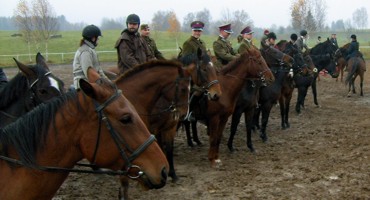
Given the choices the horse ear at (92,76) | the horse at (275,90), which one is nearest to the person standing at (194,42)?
the horse at (275,90)

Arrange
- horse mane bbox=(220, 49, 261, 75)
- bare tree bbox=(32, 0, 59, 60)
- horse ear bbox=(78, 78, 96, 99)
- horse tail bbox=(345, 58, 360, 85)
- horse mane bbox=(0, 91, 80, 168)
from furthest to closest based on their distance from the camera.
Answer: bare tree bbox=(32, 0, 59, 60) → horse tail bbox=(345, 58, 360, 85) → horse mane bbox=(220, 49, 261, 75) → horse mane bbox=(0, 91, 80, 168) → horse ear bbox=(78, 78, 96, 99)

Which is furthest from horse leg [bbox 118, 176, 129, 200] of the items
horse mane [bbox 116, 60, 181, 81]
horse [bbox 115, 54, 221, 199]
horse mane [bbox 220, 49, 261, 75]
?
horse mane [bbox 220, 49, 261, 75]

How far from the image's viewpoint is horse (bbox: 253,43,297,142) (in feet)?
31.6

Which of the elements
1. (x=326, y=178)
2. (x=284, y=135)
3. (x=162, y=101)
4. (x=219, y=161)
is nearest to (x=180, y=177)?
(x=219, y=161)

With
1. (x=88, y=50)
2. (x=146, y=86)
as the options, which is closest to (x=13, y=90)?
(x=88, y=50)

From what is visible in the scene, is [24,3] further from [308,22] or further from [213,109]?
[213,109]

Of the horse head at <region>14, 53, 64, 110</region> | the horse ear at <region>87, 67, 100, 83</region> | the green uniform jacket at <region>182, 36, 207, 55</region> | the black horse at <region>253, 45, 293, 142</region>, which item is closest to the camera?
the horse ear at <region>87, 67, 100, 83</region>

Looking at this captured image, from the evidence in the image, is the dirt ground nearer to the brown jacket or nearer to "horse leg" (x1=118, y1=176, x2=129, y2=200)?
"horse leg" (x1=118, y1=176, x2=129, y2=200)

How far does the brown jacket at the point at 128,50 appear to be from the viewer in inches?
247

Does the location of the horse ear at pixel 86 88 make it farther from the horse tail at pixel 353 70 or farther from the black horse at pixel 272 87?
the horse tail at pixel 353 70

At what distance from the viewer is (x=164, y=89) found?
570 cm

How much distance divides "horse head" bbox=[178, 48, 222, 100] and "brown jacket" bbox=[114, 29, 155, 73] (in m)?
0.77

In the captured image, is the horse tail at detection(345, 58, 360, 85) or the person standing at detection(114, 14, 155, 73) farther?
the horse tail at detection(345, 58, 360, 85)

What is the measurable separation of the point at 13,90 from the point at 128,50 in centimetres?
197
